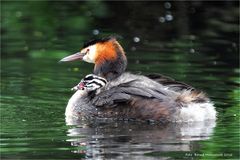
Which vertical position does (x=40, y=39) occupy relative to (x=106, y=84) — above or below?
above

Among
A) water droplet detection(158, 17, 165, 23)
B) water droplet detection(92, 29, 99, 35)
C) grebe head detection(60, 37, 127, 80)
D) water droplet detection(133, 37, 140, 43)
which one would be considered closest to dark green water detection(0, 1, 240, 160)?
water droplet detection(133, 37, 140, 43)

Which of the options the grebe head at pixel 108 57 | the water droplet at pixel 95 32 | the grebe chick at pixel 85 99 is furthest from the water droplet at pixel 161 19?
the grebe chick at pixel 85 99

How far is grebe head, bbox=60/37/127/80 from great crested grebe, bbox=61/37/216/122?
9 centimetres

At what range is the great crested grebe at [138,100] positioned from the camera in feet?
35.4

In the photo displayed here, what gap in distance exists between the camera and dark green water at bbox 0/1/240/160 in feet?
30.7

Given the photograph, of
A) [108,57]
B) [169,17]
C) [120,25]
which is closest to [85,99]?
[108,57]

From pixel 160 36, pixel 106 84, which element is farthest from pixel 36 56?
pixel 106 84

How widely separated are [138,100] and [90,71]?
4337 millimetres

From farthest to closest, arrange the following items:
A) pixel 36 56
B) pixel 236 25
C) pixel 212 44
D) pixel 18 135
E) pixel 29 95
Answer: pixel 236 25
pixel 212 44
pixel 36 56
pixel 29 95
pixel 18 135

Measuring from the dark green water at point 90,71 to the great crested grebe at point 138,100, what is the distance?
174 mm

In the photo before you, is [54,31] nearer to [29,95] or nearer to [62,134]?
[29,95]

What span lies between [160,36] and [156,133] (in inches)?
368

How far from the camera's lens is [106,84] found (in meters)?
11.5

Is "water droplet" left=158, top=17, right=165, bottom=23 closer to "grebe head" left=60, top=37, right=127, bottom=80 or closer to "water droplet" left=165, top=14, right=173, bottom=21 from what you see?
"water droplet" left=165, top=14, right=173, bottom=21
